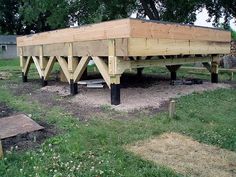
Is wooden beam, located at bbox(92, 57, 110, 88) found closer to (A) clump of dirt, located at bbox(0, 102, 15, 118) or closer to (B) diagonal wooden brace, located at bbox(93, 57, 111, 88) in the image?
(B) diagonal wooden brace, located at bbox(93, 57, 111, 88)

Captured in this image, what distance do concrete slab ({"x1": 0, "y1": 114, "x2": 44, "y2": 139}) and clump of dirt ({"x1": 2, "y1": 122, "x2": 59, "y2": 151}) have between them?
112 millimetres

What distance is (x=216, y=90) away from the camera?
32.2ft

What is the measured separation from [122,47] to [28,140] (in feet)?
10.1

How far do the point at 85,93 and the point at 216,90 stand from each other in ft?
13.5

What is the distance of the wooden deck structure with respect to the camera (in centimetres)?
717

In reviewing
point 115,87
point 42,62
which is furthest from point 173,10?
point 115,87

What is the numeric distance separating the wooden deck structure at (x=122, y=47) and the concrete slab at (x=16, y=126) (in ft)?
7.50

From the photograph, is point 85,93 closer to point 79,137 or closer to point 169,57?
point 169,57

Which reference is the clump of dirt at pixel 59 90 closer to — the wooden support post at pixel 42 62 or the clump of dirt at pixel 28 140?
the wooden support post at pixel 42 62

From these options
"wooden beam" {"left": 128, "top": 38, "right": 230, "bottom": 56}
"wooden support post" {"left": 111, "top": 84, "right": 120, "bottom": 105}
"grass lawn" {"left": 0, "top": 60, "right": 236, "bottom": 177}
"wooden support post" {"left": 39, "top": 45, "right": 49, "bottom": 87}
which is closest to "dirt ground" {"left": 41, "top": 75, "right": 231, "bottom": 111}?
"wooden support post" {"left": 111, "top": 84, "right": 120, "bottom": 105}

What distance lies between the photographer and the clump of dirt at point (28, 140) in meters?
4.80

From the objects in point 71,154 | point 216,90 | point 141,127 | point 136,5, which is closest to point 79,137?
point 71,154

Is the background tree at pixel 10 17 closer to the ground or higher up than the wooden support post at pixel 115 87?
higher up

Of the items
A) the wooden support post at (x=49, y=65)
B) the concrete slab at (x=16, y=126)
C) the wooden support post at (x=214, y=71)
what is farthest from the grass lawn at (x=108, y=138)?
the wooden support post at (x=214, y=71)
